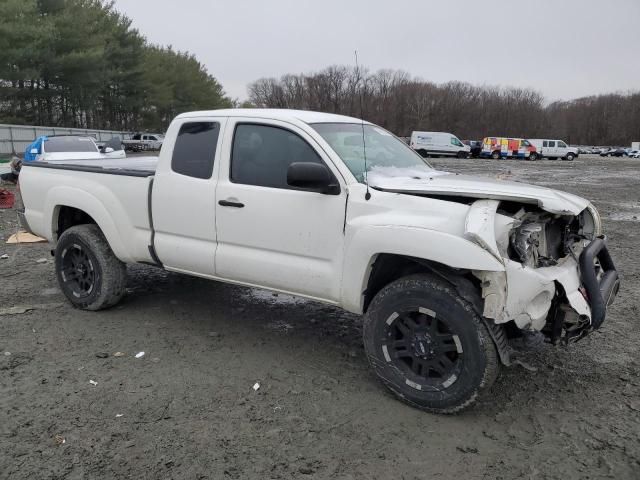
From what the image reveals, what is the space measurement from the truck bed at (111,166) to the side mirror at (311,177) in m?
1.82

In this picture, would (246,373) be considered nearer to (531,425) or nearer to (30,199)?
(531,425)

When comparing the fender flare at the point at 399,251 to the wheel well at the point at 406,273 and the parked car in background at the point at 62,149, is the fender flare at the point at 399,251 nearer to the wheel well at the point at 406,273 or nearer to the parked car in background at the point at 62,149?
the wheel well at the point at 406,273

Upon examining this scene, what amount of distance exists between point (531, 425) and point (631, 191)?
19.1 meters

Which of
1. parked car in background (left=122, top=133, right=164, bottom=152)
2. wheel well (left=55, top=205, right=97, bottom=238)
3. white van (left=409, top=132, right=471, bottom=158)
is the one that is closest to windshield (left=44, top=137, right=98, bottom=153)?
wheel well (left=55, top=205, right=97, bottom=238)

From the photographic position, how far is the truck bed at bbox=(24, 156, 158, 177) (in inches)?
198

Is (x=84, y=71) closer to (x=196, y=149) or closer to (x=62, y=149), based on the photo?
(x=62, y=149)

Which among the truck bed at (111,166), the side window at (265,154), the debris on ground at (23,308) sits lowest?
the debris on ground at (23,308)

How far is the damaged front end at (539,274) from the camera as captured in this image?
10.3ft

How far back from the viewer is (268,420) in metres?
3.44

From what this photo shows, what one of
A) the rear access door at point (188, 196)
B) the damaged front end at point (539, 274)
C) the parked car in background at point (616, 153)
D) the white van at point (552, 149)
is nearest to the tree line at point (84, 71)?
the rear access door at point (188, 196)

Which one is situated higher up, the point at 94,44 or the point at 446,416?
the point at 94,44

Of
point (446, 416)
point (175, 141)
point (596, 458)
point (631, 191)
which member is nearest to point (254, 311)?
point (175, 141)

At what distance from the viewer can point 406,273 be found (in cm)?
385

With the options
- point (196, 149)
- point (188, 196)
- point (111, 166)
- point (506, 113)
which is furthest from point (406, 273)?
point (506, 113)
